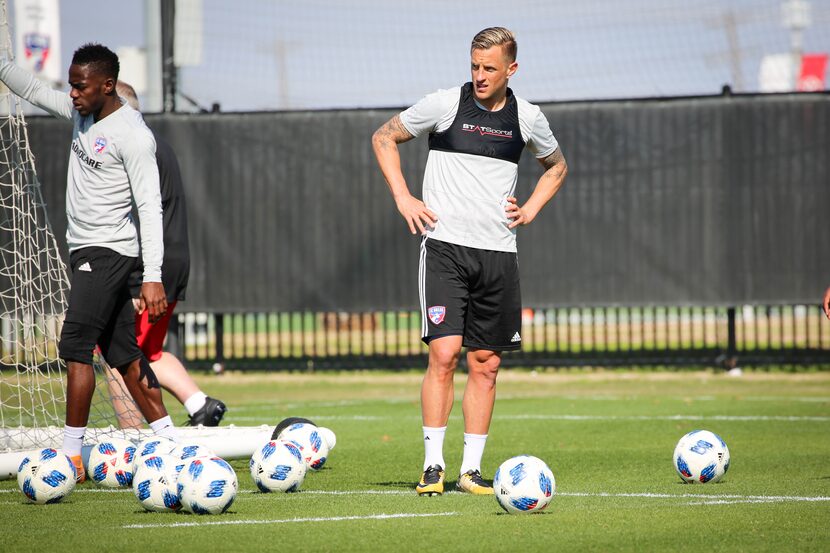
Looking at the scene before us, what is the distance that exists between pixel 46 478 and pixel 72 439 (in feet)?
2.53

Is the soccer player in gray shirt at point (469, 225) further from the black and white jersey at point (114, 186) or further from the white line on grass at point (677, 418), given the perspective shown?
the white line on grass at point (677, 418)

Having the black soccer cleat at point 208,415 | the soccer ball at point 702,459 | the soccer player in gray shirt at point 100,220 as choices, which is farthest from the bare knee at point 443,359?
the black soccer cleat at point 208,415

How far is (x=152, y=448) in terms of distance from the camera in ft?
22.6

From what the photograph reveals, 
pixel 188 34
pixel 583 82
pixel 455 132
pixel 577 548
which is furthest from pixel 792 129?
pixel 577 548

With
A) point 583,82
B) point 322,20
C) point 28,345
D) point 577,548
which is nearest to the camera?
point 577,548

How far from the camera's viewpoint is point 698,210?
15.4 metres

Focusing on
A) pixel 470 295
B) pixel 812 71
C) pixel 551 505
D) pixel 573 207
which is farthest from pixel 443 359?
pixel 812 71

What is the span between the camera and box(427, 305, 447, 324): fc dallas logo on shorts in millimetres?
6863

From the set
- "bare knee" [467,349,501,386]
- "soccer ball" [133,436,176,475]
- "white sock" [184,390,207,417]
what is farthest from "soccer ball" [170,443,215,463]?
"white sock" [184,390,207,417]

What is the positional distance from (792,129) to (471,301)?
31.6 ft

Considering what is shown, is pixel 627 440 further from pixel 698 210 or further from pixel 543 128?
pixel 698 210

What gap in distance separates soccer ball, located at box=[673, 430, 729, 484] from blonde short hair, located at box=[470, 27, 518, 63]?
2.56 metres

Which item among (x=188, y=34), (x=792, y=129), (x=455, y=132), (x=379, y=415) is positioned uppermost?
(x=188, y=34)

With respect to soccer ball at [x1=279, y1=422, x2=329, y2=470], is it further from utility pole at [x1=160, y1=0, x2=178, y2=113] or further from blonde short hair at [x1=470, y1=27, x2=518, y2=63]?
utility pole at [x1=160, y1=0, x2=178, y2=113]
